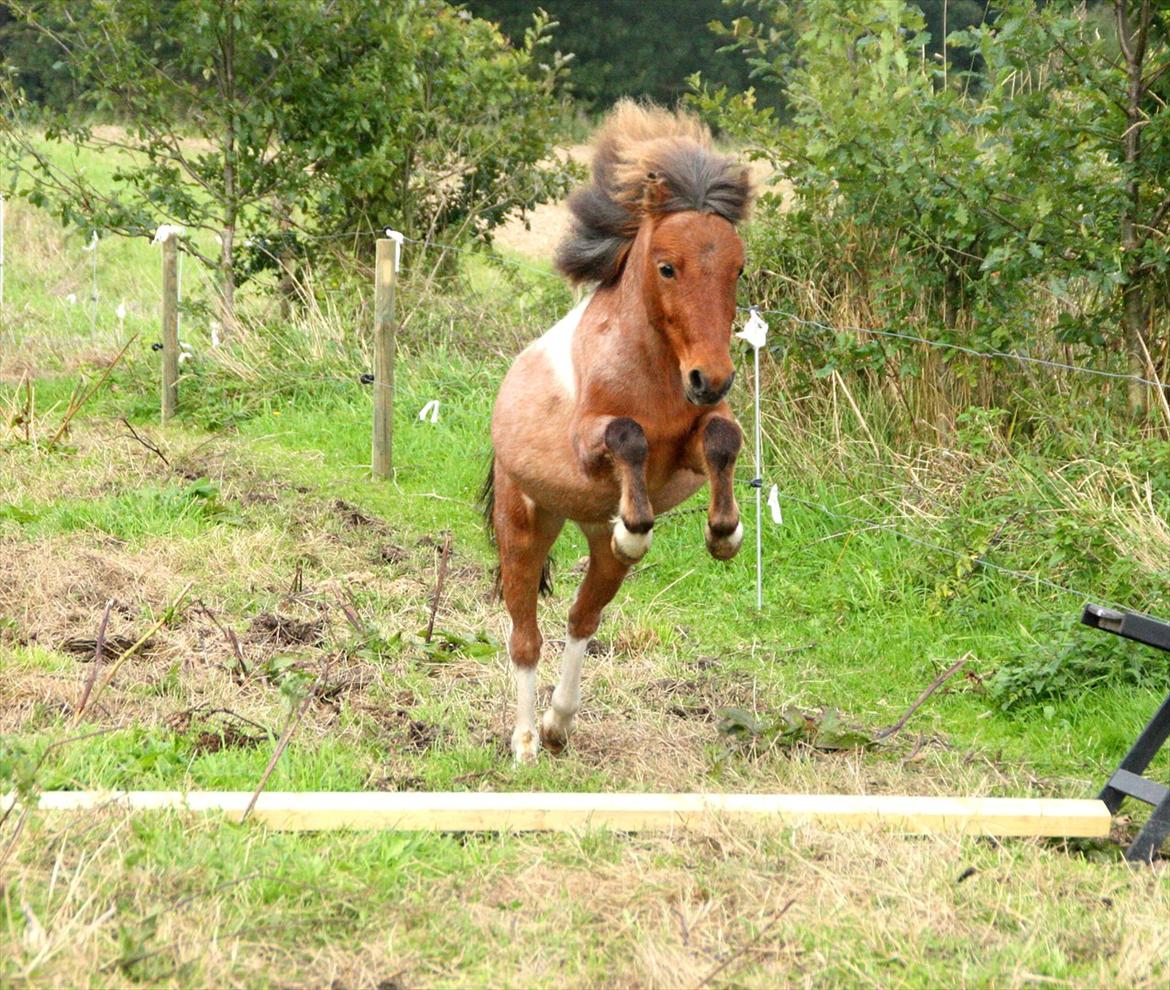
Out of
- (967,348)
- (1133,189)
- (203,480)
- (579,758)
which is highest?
(1133,189)

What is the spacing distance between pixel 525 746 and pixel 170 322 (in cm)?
705

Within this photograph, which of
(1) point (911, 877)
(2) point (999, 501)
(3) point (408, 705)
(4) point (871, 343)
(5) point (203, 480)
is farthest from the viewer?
(5) point (203, 480)

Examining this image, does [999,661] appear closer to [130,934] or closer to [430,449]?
[130,934]

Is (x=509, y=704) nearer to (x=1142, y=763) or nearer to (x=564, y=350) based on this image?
(x=564, y=350)

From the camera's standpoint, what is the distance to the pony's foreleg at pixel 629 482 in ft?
13.8

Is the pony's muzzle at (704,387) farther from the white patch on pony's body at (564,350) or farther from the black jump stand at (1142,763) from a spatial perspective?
the black jump stand at (1142,763)

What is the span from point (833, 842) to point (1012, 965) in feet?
2.44

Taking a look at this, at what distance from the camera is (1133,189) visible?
7121 millimetres

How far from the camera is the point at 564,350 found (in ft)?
15.9

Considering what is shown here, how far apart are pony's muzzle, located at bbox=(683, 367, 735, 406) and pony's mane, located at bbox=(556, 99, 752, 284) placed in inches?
22.3

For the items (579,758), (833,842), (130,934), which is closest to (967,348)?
(579,758)

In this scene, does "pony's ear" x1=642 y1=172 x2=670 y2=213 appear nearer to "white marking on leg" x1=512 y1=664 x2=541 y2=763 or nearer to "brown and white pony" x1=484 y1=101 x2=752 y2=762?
"brown and white pony" x1=484 y1=101 x2=752 y2=762

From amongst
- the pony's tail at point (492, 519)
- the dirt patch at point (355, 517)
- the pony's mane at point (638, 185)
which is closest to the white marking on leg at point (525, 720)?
the pony's tail at point (492, 519)

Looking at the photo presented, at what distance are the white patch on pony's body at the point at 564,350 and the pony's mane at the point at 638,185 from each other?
0.58 ft
